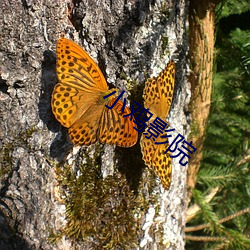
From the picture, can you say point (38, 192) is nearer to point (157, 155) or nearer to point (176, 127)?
point (157, 155)

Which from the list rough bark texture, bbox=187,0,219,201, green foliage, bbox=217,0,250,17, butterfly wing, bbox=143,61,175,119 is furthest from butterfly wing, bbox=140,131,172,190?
green foliage, bbox=217,0,250,17

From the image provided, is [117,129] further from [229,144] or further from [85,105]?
[229,144]

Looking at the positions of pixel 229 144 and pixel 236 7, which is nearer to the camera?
pixel 236 7

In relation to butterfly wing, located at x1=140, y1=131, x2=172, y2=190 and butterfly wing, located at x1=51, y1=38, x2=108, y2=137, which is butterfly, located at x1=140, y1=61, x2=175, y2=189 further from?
butterfly wing, located at x1=51, y1=38, x2=108, y2=137

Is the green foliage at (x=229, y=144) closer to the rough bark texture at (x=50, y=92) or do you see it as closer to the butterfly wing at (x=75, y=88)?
the rough bark texture at (x=50, y=92)

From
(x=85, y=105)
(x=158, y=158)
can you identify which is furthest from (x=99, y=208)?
(x=85, y=105)

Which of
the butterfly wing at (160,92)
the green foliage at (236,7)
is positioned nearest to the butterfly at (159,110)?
the butterfly wing at (160,92)
